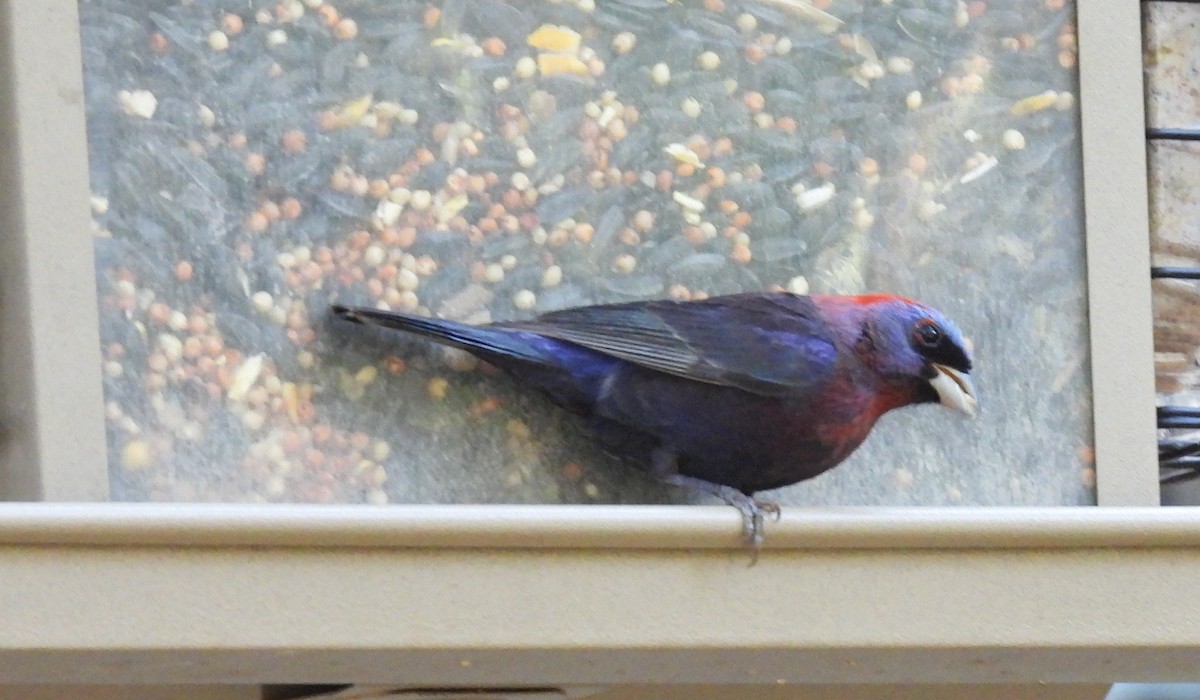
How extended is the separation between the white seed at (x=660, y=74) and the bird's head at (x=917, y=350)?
0.65 m

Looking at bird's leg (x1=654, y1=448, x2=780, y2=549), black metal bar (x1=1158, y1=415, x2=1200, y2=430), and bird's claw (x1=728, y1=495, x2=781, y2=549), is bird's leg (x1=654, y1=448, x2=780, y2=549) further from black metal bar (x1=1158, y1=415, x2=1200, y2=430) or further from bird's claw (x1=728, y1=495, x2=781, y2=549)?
black metal bar (x1=1158, y1=415, x2=1200, y2=430)

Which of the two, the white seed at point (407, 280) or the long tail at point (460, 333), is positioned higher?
the white seed at point (407, 280)

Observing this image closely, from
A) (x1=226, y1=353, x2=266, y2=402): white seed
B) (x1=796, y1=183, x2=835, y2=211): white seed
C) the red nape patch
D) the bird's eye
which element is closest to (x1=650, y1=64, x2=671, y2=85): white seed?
(x1=796, y1=183, x2=835, y2=211): white seed

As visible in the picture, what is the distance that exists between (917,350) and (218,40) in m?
1.57

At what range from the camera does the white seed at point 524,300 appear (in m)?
4.08

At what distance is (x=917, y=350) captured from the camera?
4059 mm

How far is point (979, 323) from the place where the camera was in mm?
4344

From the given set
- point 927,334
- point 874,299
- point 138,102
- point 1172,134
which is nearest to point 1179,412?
point 1172,134

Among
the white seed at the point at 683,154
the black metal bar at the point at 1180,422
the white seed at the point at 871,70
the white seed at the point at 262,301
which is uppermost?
the white seed at the point at 871,70

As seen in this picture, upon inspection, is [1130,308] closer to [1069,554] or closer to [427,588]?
[1069,554]

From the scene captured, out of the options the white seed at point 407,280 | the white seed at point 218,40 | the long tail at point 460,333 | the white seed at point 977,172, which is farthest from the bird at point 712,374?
the white seed at point 218,40

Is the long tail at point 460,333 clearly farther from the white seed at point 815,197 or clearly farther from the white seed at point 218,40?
the white seed at point 815,197

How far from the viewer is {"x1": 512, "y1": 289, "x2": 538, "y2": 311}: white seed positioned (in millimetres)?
4078

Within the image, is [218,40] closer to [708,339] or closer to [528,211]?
[528,211]
